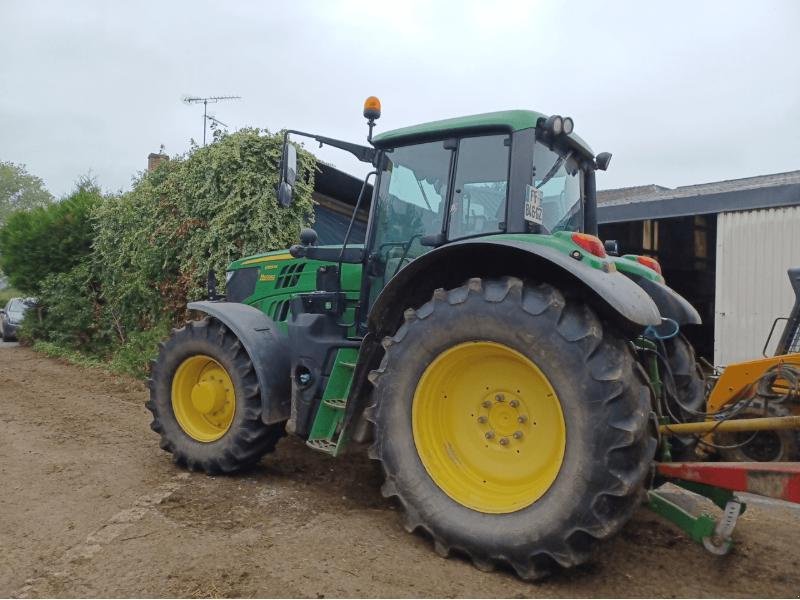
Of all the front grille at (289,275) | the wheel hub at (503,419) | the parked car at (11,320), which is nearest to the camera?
the wheel hub at (503,419)

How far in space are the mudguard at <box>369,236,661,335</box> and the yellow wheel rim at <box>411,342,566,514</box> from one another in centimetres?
44

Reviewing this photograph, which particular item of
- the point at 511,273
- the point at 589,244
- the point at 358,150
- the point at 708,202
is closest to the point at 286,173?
the point at 358,150

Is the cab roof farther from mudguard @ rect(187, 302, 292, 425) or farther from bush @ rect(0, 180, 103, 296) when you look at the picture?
bush @ rect(0, 180, 103, 296)

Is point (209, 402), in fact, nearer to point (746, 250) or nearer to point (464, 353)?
point (464, 353)

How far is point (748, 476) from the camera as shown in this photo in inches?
107

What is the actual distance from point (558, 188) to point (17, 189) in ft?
191

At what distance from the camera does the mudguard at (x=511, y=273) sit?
2816 mm

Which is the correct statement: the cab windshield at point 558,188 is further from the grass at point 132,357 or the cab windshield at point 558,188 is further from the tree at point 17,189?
the tree at point 17,189

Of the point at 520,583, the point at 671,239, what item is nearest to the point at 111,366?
the point at 520,583

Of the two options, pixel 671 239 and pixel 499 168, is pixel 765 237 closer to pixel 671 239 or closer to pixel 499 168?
pixel 671 239

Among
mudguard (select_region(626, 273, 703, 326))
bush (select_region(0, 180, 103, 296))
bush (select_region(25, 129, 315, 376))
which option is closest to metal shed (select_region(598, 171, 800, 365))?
bush (select_region(25, 129, 315, 376))

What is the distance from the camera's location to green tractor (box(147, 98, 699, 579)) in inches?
107

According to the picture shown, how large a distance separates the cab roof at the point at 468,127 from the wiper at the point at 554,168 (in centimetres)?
9

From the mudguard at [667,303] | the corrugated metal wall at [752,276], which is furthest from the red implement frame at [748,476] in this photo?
the corrugated metal wall at [752,276]
